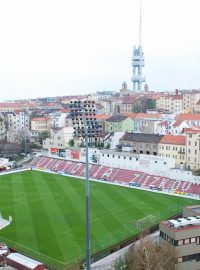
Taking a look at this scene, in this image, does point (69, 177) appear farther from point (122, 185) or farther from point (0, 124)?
point (0, 124)

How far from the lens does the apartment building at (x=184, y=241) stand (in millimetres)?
25266

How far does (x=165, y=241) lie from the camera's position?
2603 cm

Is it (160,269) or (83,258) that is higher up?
(160,269)

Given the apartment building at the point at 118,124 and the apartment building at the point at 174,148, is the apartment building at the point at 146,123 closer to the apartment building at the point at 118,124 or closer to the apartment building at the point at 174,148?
the apartment building at the point at 118,124

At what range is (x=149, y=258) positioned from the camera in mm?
22203

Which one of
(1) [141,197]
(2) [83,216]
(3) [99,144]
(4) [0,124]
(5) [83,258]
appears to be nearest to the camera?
(5) [83,258]

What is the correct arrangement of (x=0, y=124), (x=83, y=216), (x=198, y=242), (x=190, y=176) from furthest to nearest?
(x=0, y=124) < (x=190, y=176) < (x=83, y=216) < (x=198, y=242)

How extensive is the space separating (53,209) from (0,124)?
46.8 metres

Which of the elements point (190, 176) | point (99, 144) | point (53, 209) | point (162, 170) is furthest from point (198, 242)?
point (99, 144)

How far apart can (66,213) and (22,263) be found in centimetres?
1335

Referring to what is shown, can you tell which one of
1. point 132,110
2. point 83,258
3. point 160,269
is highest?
point 132,110

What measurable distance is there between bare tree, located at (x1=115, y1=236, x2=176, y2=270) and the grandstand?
2269cm

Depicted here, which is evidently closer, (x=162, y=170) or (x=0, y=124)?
(x=162, y=170)

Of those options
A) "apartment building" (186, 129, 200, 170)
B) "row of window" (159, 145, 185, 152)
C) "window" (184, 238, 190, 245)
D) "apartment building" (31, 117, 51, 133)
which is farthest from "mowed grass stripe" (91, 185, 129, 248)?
"apartment building" (31, 117, 51, 133)
